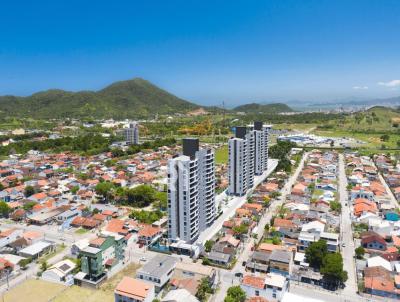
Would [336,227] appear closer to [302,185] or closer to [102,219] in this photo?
[302,185]

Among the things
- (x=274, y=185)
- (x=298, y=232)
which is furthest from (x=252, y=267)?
(x=274, y=185)

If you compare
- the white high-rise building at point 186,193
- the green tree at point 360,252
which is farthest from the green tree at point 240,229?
the green tree at point 360,252

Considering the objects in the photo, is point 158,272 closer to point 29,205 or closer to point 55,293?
point 55,293

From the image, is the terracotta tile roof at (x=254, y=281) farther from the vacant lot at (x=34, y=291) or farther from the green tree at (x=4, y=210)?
the green tree at (x=4, y=210)

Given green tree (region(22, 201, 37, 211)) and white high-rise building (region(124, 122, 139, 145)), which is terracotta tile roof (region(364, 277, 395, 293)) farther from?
white high-rise building (region(124, 122, 139, 145))

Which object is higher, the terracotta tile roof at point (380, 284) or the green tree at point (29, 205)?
the green tree at point (29, 205)
